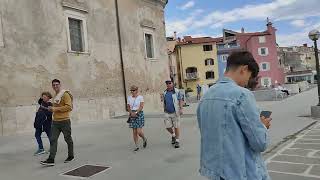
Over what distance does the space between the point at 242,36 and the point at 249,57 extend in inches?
3188

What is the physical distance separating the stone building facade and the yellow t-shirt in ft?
25.1

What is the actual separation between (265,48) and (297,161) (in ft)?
248

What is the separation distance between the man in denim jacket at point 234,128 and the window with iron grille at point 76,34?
1771 centimetres

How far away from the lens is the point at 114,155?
32.5ft

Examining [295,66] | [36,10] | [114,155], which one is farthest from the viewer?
[295,66]

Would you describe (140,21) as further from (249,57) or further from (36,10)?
(249,57)

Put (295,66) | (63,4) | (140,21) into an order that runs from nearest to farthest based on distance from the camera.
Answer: (63,4) → (140,21) → (295,66)

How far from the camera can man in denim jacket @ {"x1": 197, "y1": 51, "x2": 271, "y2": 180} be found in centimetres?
274

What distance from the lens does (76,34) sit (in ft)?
66.7

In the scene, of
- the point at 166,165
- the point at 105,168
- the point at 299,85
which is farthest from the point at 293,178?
the point at 299,85

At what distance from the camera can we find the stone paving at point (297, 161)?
7.05 metres

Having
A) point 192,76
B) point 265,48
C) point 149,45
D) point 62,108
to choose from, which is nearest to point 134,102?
point 62,108

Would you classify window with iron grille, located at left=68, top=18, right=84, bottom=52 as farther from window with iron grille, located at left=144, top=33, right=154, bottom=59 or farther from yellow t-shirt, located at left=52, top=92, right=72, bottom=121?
yellow t-shirt, located at left=52, top=92, right=72, bottom=121

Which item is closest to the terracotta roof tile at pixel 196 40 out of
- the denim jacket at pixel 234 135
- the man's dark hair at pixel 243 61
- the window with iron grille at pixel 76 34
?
the window with iron grille at pixel 76 34
